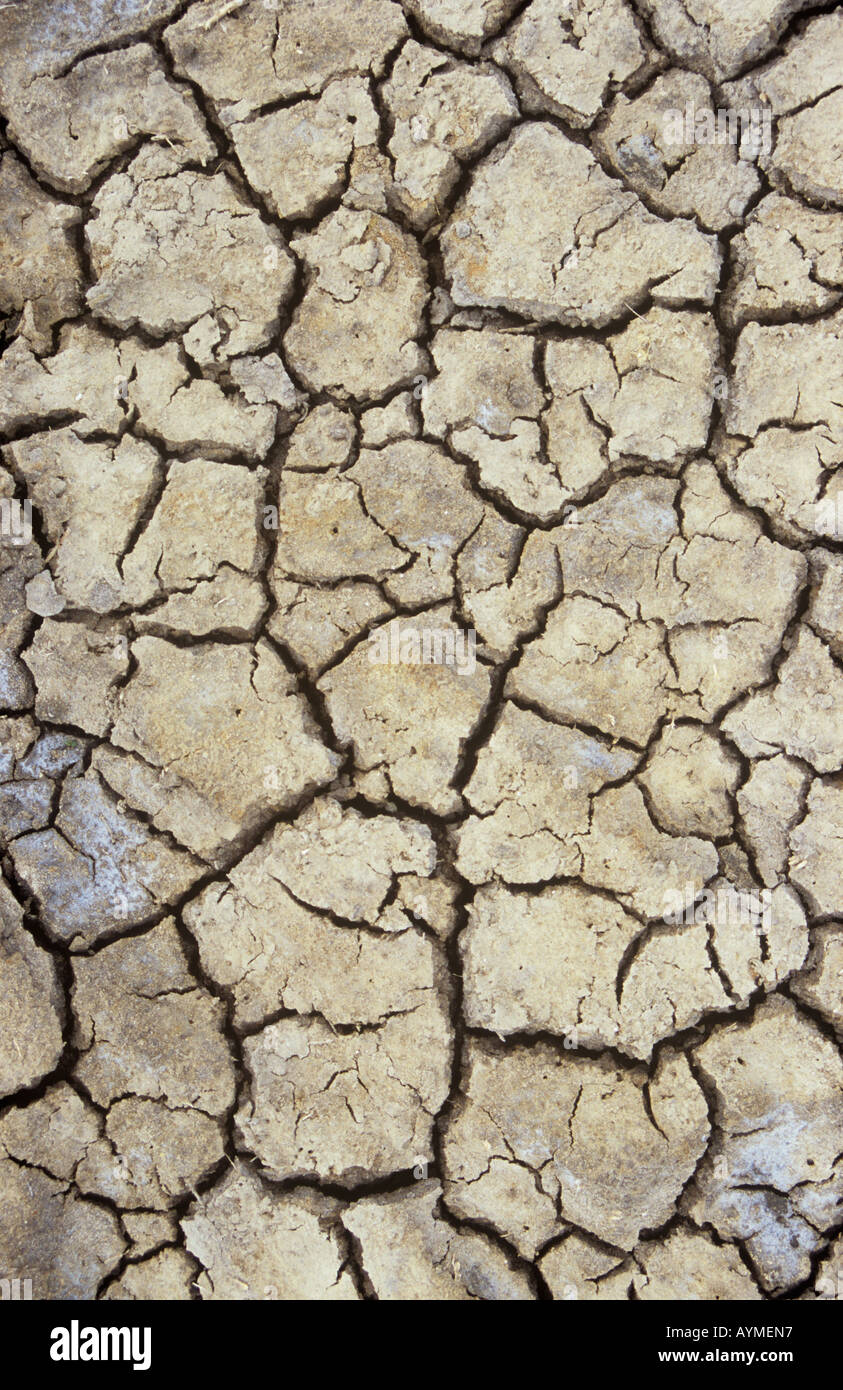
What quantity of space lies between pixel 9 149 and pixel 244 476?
3.40 feet

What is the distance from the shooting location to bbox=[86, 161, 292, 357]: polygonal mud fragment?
221cm

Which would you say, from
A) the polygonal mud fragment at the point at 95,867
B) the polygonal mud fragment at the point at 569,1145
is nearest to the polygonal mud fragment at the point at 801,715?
the polygonal mud fragment at the point at 569,1145

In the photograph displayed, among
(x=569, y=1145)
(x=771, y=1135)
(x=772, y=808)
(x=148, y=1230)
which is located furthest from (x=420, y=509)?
(x=148, y=1230)

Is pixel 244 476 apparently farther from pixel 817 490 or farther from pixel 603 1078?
pixel 603 1078

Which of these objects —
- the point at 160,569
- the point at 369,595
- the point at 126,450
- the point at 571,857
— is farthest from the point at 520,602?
the point at 126,450

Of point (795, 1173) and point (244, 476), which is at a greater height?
point (244, 476)

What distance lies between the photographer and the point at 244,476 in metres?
2.19

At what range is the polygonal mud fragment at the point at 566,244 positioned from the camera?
2156 mm

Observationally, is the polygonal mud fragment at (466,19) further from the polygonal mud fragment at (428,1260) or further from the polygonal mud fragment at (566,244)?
the polygonal mud fragment at (428,1260)

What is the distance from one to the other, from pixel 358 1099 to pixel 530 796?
78cm

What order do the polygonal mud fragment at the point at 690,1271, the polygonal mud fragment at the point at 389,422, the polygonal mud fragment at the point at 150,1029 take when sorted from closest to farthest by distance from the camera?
the polygonal mud fragment at the point at 690,1271 < the polygonal mud fragment at the point at 150,1029 < the polygonal mud fragment at the point at 389,422

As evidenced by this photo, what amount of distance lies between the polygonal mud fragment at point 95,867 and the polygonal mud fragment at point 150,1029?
0.07 metres

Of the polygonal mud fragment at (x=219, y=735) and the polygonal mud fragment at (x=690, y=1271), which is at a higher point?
the polygonal mud fragment at (x=219, y=735)

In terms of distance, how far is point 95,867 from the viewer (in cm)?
215
